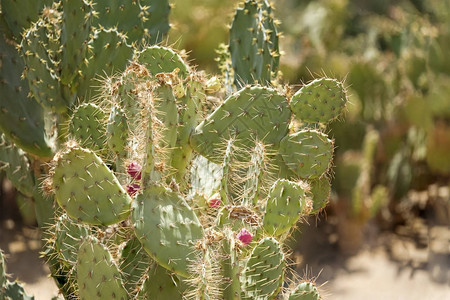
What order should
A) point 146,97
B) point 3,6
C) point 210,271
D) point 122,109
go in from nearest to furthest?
point 210,271 → point 146,97 → point 122,109 → point 3,6

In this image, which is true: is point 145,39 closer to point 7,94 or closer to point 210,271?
point 7,94

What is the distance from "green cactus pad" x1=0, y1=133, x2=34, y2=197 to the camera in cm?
271

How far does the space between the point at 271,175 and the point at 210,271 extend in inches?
26.7

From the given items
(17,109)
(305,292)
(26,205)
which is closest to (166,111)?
(305,292)

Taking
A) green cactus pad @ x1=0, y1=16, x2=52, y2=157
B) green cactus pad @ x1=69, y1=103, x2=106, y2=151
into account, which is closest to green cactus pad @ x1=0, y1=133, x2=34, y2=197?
green cactus pad @ x1=0, y1=16, x2=52, y2=157

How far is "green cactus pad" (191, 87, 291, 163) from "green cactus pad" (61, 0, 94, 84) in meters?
0.57

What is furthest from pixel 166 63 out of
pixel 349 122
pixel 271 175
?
pixel 349 122

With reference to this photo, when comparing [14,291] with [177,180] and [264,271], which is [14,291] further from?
[264,271]

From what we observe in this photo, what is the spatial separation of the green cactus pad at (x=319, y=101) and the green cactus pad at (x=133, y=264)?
60 cm

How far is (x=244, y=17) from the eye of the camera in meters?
2.57

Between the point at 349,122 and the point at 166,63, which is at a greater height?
the point at 166,63

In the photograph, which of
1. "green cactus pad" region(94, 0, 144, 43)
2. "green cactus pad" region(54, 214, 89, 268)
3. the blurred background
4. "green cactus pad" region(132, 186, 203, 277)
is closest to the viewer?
"green cactus pad" region(132, 186, 203, 277)

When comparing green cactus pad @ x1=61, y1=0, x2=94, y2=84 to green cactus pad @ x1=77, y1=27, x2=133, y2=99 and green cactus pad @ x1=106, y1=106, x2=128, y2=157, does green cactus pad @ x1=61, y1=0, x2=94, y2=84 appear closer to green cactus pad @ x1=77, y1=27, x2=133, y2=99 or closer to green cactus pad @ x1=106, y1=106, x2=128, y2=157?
green cactus pad @ x1=77, y1=27, x2=133, y2=99

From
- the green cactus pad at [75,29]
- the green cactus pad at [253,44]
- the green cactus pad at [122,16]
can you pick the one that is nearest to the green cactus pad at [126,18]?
the green cactus pad at [122,16]
